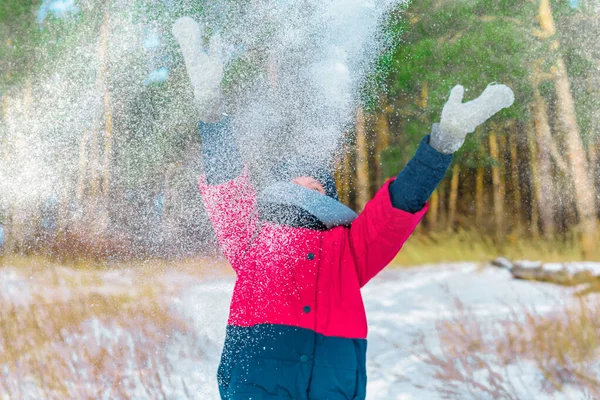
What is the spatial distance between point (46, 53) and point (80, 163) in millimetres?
1466

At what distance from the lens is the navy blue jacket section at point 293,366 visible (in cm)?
122

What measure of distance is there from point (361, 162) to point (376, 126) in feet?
1.19

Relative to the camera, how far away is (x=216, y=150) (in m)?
1.29

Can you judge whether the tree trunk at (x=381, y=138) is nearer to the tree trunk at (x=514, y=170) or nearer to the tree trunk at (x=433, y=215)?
the tree trunk at (x=433, y=215)

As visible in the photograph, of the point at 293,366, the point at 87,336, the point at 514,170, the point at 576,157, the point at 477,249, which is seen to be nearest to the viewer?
the point at 293,366

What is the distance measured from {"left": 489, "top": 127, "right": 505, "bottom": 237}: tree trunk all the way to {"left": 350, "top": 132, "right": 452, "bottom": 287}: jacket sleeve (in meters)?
3.50

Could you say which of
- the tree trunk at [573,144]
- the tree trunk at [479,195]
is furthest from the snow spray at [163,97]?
the tree trunk at [573,144]

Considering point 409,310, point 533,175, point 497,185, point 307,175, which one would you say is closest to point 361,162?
point 497,185

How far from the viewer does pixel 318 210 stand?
134 centimetres

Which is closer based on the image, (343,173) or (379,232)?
(379,232)

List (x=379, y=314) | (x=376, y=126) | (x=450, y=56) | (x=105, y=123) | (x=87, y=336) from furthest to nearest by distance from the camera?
(x=376, y=126) → (x=105, y=123) → (x=450, y=56) → (x=379, y=314) → (x=87, y=336)

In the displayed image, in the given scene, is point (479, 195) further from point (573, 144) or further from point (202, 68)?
point (202, 68)

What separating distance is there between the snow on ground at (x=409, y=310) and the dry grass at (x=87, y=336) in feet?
0.58

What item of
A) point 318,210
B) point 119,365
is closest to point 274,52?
point 119,365
